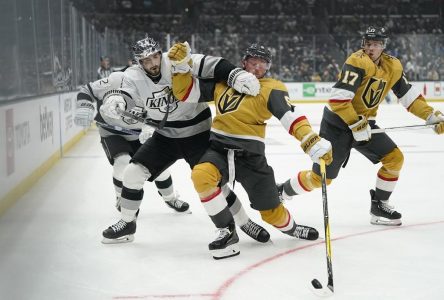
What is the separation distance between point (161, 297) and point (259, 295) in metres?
0.40

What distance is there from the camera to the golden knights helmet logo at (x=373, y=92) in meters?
3.53

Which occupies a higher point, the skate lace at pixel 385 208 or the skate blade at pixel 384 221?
the skate lace at pixel 385 208

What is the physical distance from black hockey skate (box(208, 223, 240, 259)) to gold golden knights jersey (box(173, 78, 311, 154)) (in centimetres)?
44

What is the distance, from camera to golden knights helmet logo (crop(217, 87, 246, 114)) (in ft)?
10.0

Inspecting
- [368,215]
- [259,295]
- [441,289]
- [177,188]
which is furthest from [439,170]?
[259,295]

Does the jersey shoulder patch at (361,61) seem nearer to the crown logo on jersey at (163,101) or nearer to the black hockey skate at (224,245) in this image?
the crown logo on jersey at (163,101)

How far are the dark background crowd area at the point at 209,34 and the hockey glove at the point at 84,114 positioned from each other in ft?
1.94

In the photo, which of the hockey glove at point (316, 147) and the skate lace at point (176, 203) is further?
the skate lace at point (176, 203)

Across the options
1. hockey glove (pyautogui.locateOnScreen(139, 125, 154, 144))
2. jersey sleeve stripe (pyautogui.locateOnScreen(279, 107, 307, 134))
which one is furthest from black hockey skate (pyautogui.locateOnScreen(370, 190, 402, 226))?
→ hockey glove (pyautogui.locateOnScreen(139, 125, 154, 144))

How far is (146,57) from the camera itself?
3.12m

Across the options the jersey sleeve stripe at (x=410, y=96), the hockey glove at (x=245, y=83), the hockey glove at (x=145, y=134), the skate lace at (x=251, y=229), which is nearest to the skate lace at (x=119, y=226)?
the skate lace at (x=251, y=229)

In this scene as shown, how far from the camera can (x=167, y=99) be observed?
3258mm

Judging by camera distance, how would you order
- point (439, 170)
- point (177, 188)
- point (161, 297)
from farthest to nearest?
point (439, 170), point (177, 188), point (161, 297)

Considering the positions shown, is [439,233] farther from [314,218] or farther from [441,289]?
[441,289]
